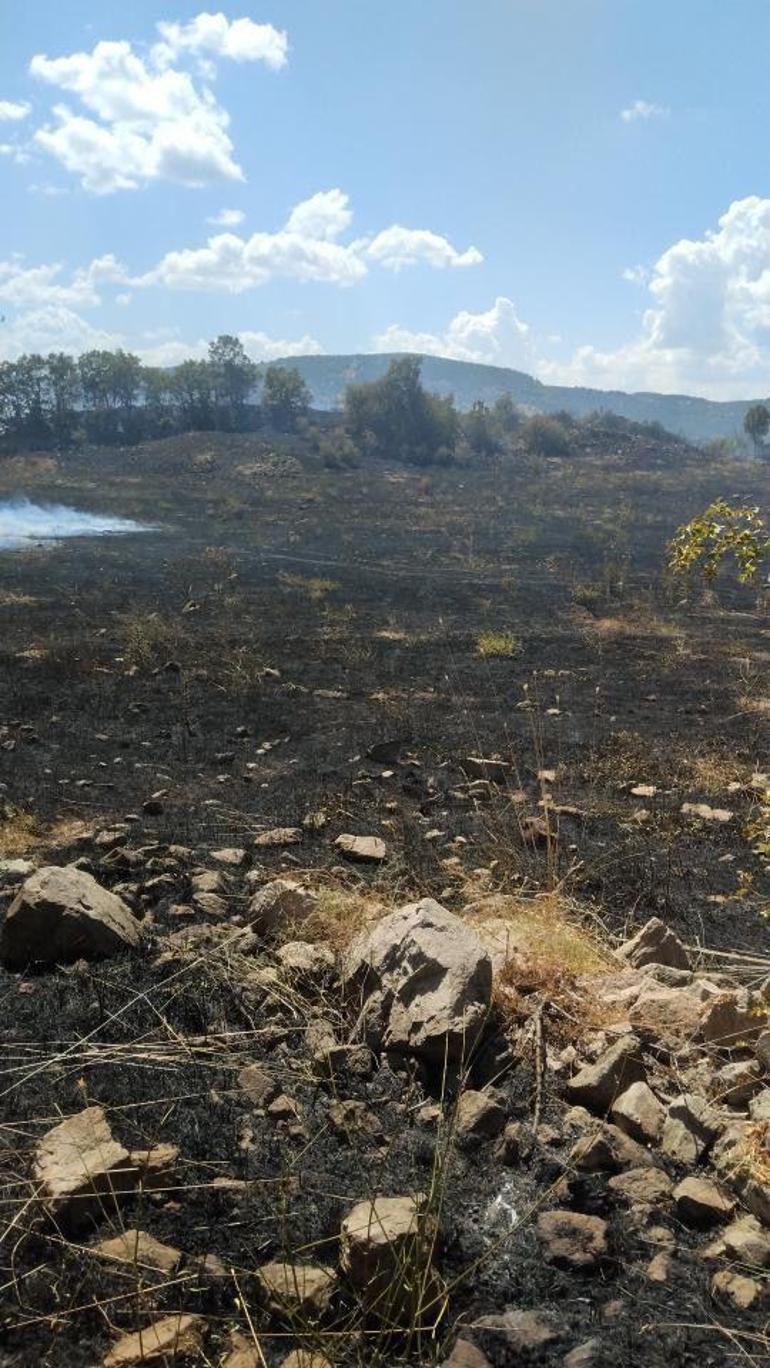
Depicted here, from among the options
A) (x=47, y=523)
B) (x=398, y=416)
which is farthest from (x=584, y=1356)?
(x=398, y=416)

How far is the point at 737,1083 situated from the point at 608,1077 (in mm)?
339

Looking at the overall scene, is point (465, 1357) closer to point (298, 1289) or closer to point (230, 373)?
point (298, 1289)

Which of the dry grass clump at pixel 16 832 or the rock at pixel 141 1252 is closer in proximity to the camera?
the rock at pixel 141 1252

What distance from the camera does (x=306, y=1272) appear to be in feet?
5.59

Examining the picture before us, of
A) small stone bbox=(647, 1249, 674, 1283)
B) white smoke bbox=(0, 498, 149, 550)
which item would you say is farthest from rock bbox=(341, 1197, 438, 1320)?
white smoke bbox=(0, 498, 149, 550)

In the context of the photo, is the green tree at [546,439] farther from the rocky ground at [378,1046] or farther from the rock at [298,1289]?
the rock at [298,1289]

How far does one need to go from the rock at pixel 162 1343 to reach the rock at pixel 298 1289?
134mm

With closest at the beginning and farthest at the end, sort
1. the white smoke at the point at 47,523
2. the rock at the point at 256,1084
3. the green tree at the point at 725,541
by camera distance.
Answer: the rock at the point at 256,1084
the green tree at the point at 725,541
the white smoke at the point at 47,523

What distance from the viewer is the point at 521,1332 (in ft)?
5.36

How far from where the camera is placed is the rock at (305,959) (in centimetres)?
287

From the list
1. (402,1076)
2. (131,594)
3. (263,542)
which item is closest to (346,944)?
(402,1076)

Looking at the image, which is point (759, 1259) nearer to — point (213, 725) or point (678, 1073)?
point (678, 1073)

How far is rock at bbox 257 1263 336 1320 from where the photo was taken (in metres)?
1.63

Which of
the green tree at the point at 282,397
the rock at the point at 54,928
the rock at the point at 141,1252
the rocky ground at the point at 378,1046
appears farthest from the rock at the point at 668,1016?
the green tree at the point at 282,397
